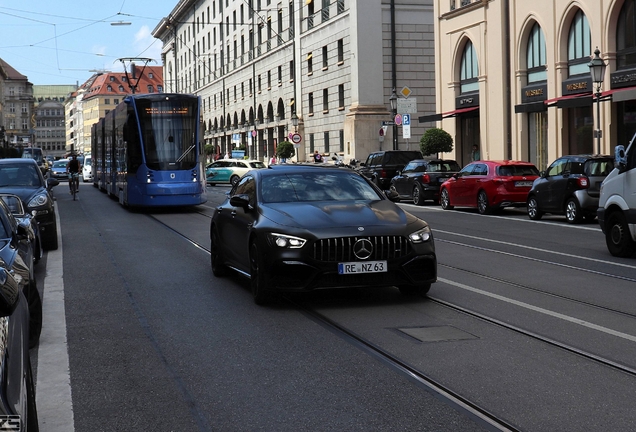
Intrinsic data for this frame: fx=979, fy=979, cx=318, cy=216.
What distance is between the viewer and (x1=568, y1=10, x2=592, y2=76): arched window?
3288cm

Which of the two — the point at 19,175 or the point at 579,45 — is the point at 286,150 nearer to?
the point at 579,45

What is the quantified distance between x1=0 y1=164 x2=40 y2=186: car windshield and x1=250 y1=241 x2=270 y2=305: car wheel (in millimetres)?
9042

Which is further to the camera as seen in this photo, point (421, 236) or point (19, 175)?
point (19, 175)

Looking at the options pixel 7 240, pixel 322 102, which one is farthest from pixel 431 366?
pixel 322 102

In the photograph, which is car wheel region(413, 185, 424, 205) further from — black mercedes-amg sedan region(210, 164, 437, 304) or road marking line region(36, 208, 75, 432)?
road marking line region(36, 208, 75, 432)

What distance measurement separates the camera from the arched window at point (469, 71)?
41.4 meters

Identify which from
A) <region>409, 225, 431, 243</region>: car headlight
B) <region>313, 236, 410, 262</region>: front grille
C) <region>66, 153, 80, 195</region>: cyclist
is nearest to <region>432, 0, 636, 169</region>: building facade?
<region>66, 153, 80, 195</region>: cyclist

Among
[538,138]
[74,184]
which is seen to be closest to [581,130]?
[538,138]

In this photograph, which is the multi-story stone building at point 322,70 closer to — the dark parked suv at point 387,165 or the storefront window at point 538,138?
the dark parked suv at point 387,165

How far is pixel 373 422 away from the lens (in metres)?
5.31

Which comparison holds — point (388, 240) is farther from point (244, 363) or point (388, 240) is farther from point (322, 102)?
point (322, 102)

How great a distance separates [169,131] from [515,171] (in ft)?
30.8

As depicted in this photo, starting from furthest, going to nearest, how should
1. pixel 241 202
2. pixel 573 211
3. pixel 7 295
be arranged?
1. pixel 573 211
2. pixel 241 202
3. pixel 7 295

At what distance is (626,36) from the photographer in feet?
101
